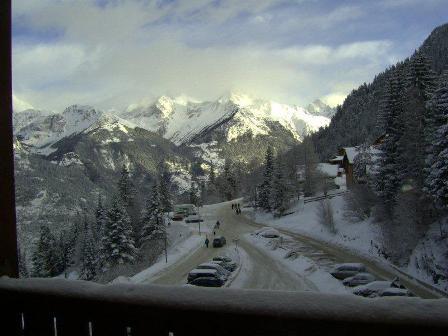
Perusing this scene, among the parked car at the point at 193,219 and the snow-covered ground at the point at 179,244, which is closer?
the snow-covered ground at the point at 179,244

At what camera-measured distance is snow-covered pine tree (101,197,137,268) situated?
6469cm

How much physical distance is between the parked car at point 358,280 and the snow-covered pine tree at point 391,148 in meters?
16.0

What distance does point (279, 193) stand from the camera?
84.2 meters

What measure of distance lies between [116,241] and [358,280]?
40490 mm

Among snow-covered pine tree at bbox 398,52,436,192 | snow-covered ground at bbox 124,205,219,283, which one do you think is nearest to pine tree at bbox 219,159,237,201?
snow-covered ground at bbox 124,205,219,283

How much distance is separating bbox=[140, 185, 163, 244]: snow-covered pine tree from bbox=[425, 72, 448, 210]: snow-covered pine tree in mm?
45566

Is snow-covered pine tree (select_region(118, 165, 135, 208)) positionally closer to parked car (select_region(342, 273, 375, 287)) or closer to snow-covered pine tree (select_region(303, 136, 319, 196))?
snow-covered pine tree (select_region(303, 136, 319, 196))

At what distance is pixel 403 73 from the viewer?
175 feet

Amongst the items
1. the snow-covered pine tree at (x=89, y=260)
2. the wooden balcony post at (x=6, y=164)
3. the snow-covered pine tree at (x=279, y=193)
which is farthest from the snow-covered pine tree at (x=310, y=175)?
the wooden balcony post at (x=6, y=164)

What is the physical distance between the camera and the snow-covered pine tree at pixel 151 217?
2987 inches

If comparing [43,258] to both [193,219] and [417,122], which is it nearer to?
[193,219]

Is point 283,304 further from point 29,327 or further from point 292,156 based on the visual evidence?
point 292,156

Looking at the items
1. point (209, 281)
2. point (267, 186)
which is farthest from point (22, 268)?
point (267, 186)

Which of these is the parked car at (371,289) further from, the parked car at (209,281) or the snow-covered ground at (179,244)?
the snow-covered ground at (179,244)
